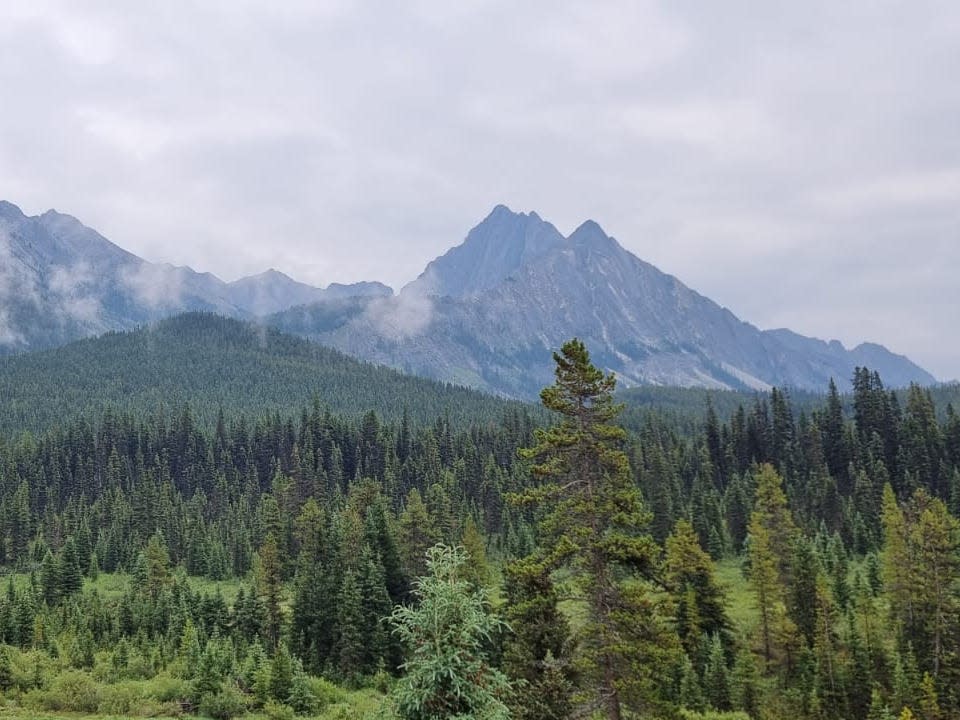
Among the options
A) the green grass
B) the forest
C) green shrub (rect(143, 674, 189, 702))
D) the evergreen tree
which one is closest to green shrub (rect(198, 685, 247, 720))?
the forest

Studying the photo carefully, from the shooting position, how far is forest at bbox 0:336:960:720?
870 inches

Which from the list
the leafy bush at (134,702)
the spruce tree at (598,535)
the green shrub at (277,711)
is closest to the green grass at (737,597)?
the green shrub at (277,711)

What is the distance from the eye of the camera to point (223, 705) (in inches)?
1304

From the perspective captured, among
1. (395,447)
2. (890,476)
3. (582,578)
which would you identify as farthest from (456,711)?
(395,447)

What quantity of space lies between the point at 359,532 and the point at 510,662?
3396 cm

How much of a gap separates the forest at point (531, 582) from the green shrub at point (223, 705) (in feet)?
0.33

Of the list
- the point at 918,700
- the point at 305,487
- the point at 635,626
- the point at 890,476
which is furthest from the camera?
the point at 305,487

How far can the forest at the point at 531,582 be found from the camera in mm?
22109

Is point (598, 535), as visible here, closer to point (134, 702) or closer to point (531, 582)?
point (531, 582)

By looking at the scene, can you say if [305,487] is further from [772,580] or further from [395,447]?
[772,580]

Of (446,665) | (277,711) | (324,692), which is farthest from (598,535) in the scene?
(324,692)

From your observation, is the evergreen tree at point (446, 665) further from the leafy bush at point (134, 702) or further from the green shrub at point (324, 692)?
the green shrub at point (324, 692)

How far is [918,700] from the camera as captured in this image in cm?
4350

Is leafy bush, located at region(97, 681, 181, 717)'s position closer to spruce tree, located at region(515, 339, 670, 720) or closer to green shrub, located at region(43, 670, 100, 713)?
green shrub, located at region(43, 670, 100, 713)
